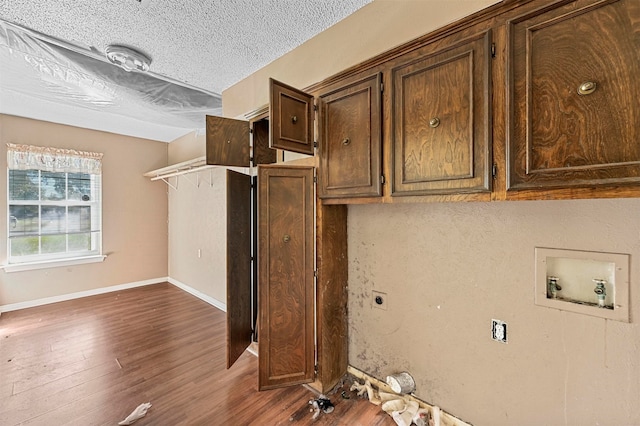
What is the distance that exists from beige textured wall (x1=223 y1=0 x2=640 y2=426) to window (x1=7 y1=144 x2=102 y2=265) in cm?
407

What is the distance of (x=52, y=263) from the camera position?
3.87 metres

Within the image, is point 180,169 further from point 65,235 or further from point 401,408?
point 401,408

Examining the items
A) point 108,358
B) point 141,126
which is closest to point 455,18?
point 108,358

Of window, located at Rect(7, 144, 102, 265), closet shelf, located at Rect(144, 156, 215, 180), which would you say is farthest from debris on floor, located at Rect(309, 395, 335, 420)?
window, located at Rect(7, 144, 102, 265)

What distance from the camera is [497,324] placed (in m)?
1.41

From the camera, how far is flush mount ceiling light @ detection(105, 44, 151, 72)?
6.72 feet

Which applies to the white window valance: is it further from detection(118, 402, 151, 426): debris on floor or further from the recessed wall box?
the recessed wall box

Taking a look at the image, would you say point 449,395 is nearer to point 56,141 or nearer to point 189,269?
point 189,269

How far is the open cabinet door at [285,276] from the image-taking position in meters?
1.89

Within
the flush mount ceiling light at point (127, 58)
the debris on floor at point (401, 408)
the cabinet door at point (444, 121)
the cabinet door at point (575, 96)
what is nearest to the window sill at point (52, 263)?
the flush mount ceiling light at point (127, 58)

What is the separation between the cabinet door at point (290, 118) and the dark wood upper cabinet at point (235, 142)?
2.23ft

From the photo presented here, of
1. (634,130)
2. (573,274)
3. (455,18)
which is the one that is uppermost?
(455,18)

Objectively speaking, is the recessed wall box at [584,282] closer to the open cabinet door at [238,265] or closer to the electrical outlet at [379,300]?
the electrical outlet at [379,300]

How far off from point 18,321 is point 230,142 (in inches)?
143
